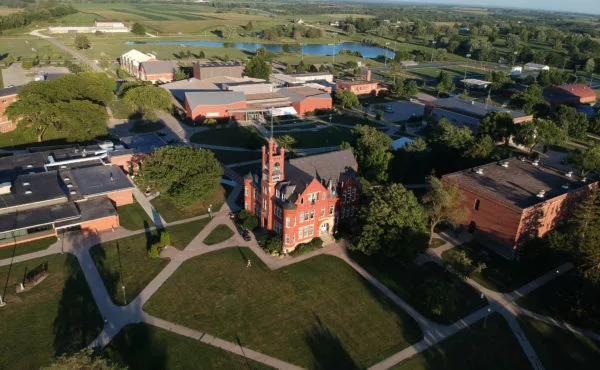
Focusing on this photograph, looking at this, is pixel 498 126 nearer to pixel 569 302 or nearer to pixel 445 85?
pixel 569 302

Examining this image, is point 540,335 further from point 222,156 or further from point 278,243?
point 222,156

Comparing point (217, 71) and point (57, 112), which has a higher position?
point (217, 71)

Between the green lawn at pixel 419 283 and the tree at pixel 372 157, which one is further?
the tree at pixel 372 157

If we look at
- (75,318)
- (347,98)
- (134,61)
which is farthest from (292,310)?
(134,61)

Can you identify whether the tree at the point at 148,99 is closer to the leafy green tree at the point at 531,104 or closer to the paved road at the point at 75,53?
the paved road at the point at 75,53

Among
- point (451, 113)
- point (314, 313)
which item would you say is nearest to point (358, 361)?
point (314, 313)

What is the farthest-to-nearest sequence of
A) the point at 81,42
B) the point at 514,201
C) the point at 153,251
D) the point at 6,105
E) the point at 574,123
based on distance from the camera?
the point at 81,42 → the point at 574,123 → the point at 6,105 → the point at 514,201 → the point at 153,251

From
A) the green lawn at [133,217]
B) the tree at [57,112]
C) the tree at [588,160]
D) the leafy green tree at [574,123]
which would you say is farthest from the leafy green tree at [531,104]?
the tree at [57,112]
